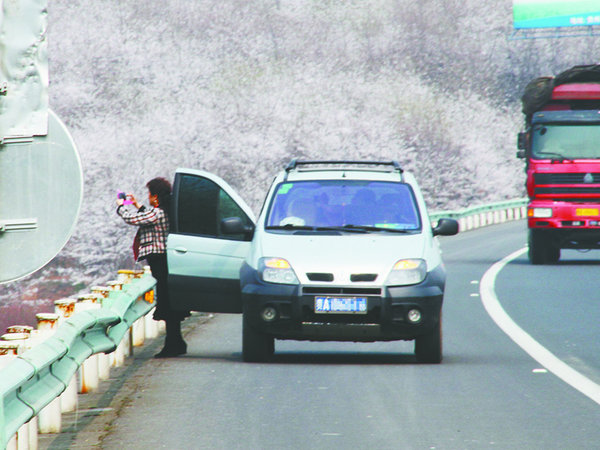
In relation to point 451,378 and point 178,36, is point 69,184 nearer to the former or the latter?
point 451,378

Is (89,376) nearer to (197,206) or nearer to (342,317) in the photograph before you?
(342,317)

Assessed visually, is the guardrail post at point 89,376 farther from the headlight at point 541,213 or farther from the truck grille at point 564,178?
the headlight at point 541,213

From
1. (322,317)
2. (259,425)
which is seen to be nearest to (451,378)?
(322,317)

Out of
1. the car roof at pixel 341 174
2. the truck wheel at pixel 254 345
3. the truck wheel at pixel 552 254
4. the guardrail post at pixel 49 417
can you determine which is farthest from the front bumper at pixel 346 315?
the truck wheel at pixel 552 254

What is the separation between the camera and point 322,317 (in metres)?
11.2

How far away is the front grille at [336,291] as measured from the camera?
441 inches

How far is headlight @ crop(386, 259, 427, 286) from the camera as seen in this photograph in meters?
11.3

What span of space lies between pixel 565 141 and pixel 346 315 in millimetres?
14329

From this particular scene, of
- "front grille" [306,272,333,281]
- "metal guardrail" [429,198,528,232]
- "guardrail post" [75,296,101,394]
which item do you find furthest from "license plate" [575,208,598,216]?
"guardrail post" [75,296,101,394]

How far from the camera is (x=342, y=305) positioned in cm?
1117

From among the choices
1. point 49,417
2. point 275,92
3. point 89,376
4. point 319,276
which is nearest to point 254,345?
point 319,276

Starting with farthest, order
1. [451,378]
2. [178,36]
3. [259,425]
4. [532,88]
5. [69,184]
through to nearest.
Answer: [178,36] → [532,88] → [451,378] → [259,425] → [69,184]

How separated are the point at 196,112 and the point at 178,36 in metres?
9.54

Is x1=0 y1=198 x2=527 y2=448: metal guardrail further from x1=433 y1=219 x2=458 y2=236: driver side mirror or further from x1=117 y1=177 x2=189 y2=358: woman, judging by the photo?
x1=433 y1=219 x2=458 y2=236: driver side mirror
